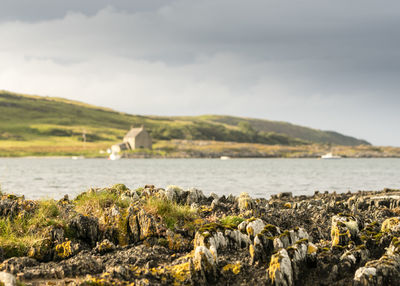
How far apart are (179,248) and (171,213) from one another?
239 centimetres

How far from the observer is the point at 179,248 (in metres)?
12.4

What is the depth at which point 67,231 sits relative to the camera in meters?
12.8

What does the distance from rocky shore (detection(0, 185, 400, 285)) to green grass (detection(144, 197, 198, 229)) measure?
35mm

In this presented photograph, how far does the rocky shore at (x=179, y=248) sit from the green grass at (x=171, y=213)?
4 cm

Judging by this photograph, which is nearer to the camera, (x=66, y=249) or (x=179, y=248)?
(x=66, y=249)

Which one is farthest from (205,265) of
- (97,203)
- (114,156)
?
(114,156)

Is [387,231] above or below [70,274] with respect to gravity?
above

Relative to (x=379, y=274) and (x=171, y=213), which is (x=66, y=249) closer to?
(x=171, y=213)

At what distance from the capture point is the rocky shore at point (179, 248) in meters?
9.74

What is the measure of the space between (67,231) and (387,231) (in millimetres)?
9565

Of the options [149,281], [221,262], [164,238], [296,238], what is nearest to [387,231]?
[296,238]

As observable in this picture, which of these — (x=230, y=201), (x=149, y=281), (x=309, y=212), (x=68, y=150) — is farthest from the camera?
(x=68, y=150)

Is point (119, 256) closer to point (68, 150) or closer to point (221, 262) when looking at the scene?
point (221, 262)

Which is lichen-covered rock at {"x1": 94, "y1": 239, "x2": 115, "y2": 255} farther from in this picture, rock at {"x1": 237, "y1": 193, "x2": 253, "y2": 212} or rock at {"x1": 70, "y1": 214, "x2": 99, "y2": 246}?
rock at {"x1": 237, "y1": 193, "x2": 253, "y2": 212}
